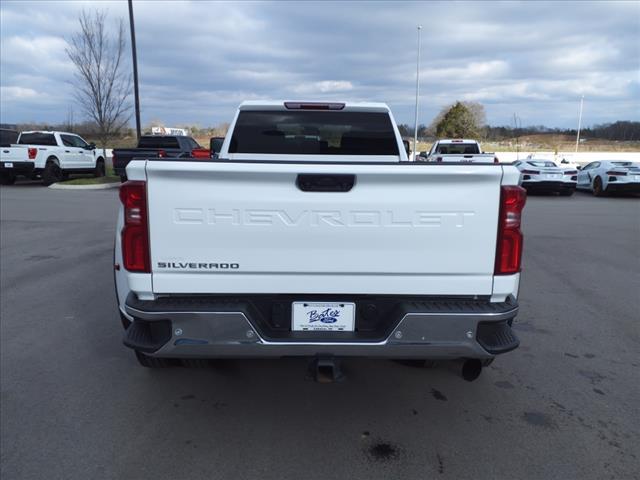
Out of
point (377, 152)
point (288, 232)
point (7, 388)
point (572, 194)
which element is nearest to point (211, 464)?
point (288, 232)

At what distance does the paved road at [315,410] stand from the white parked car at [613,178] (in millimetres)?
14090

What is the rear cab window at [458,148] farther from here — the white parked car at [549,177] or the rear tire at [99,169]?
the rear tire at [99,169]

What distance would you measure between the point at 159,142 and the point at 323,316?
17.6 meters

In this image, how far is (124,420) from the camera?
347 cm

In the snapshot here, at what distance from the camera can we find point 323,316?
116 inches

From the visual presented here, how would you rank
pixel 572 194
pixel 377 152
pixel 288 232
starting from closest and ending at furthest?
pixel 288 232 → pixel 377 152 → pixel 572 194

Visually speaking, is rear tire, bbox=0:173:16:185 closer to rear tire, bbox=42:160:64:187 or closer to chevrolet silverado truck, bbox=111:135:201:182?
rear tire, bbox=42:160:64:187

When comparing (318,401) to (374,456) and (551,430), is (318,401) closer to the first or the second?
(374,456)

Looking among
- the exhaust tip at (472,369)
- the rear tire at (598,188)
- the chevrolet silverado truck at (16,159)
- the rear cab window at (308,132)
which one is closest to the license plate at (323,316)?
the exhaust tip at (472,369)

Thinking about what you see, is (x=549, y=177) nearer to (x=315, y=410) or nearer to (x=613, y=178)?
(x=613, y=178)

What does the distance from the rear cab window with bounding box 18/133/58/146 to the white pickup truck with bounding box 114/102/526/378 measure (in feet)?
66.2

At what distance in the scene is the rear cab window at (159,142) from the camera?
62.4 ft

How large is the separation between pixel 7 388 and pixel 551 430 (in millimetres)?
3693

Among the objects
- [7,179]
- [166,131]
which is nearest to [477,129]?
[166,131]
